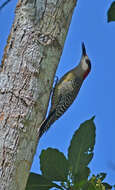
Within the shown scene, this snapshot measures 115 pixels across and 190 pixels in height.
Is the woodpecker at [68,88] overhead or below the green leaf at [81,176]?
overhead

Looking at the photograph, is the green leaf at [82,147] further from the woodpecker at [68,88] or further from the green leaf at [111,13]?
the woodpecker at [68,88]

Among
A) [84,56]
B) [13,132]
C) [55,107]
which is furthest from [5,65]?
[84,56]

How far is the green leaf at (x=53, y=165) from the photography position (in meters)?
1.89

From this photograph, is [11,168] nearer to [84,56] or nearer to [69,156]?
[69,156]

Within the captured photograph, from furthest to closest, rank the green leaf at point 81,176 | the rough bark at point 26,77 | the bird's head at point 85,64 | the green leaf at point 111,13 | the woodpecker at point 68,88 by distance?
1. the bird's head at point 85,64
2. the woodpecker at point 68,88
3. the green leaf at point 111,13
4. the green leaf at point 81,176
5. the rough bark at point 26,77

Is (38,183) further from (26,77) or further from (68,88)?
(68,88)

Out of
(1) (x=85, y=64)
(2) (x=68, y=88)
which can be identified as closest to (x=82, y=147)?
(2) (x=68, y=88)

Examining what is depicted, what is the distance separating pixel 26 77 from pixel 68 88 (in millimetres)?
2379

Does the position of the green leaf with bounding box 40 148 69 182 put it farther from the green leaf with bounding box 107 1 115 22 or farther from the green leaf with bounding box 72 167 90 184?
the green leaf with bounding box 107 1 115 22

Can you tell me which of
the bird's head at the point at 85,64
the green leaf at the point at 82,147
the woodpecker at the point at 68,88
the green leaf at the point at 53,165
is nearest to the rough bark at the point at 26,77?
the green leaf at the point at 53,165

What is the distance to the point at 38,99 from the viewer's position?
1931 mm

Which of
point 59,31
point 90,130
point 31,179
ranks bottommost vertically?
point 31,179

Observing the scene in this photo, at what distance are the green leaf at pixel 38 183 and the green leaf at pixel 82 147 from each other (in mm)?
144

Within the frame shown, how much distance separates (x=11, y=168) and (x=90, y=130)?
0.49 metres
